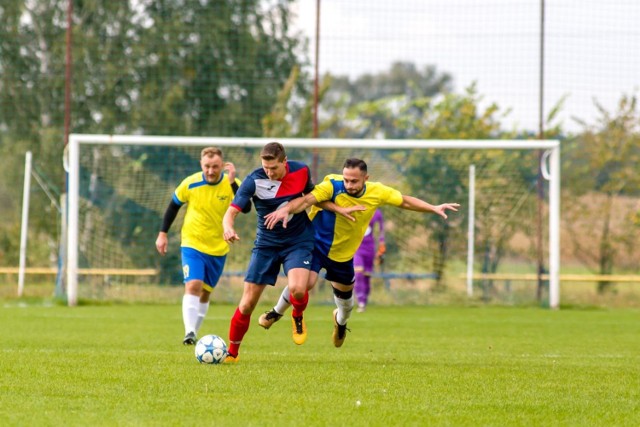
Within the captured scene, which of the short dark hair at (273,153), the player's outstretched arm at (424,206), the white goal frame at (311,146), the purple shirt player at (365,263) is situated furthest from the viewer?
the white goal frame at (311,146)

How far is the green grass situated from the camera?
250 inches

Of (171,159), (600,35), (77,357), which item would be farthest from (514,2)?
(77,357)

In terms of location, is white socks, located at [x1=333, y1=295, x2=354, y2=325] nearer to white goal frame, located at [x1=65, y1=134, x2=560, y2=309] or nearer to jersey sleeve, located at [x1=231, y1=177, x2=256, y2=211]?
jersey sleeve, located at [x1=231, y1=177, x2=256, y2=211]

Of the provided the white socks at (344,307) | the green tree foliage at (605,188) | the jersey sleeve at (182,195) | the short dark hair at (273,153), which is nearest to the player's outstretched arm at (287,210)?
the short dark hair at (273,153)

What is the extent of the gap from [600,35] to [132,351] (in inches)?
541

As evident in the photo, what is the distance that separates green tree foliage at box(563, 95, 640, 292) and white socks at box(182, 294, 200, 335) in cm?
1284

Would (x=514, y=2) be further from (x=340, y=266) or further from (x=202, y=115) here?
(x=340, y=266)

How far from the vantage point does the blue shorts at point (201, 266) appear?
11391 mm

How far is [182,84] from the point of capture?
82.8ft

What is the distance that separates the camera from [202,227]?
11.5 meters

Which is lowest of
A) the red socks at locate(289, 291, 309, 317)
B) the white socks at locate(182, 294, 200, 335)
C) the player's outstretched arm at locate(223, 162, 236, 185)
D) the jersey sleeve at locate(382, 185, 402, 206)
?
the white socks at locate(182, 294, 200, 335)

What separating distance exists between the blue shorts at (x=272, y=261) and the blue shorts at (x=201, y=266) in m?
2.01

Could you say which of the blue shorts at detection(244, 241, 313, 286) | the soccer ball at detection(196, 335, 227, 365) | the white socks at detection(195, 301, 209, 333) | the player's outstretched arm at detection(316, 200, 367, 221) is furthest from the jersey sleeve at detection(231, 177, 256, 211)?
the white socks at detection(195, 301, 209, 333)

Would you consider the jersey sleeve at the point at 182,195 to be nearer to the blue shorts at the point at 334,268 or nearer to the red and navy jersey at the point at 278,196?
the blue shorts at the point at 334,268
